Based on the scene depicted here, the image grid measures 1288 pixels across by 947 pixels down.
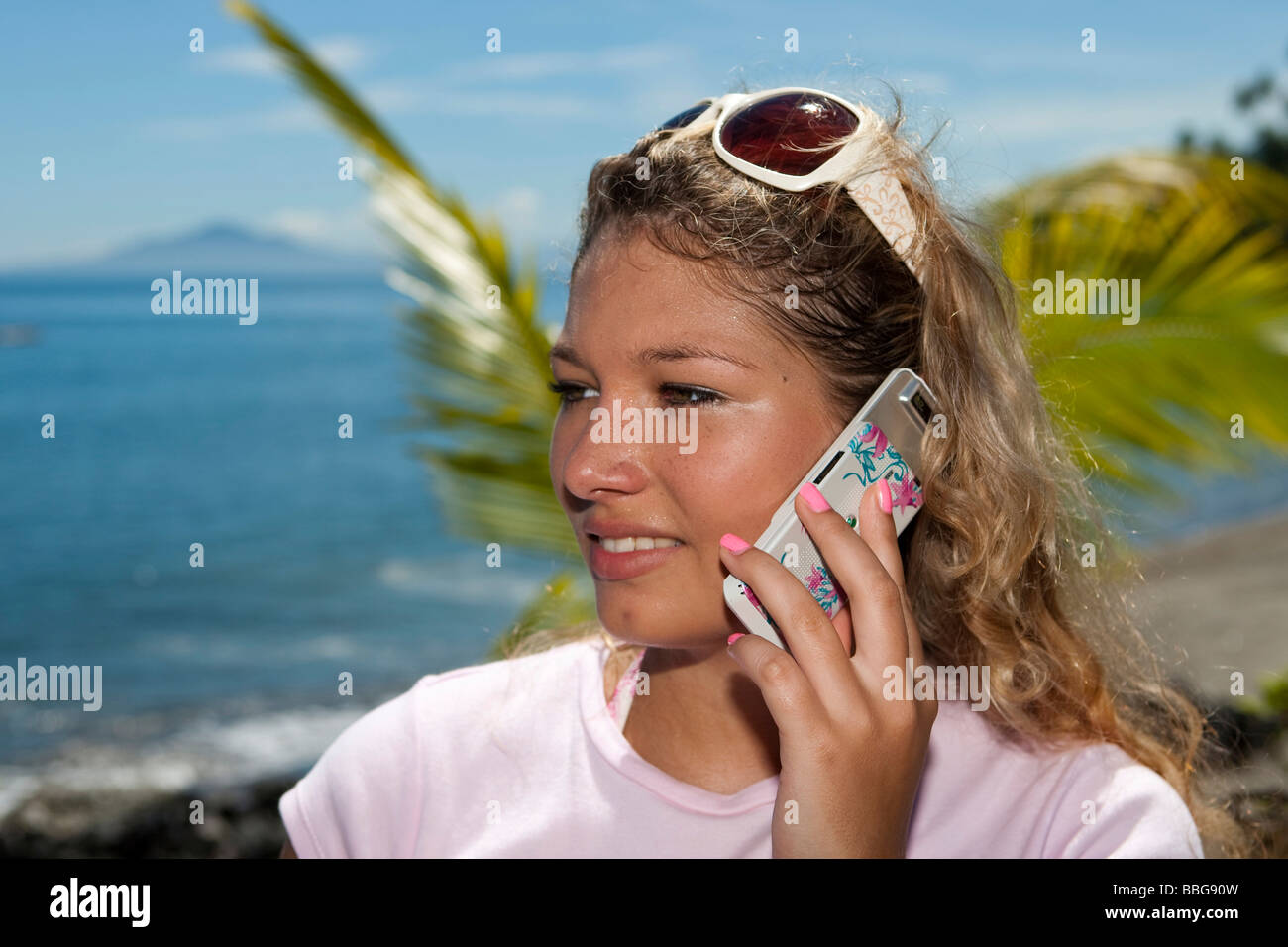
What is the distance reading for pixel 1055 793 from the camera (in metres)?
2.05

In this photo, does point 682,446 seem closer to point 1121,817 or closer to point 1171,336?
point 1121,817

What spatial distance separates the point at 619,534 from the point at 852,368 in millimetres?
529

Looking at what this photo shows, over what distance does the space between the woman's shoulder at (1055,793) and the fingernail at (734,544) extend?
0.61 metres

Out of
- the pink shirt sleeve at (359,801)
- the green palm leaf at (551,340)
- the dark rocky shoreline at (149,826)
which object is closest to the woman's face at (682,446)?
the pink shirt sleeve at (359,801)

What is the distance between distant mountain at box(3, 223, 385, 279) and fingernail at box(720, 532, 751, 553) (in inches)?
2409

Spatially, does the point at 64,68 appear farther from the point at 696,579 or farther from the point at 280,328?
the point at 696,579

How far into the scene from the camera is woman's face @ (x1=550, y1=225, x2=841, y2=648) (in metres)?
1.90

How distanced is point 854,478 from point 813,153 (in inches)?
24.2

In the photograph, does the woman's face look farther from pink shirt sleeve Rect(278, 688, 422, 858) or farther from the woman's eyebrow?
pink shirt sleeve Rect(278, 688, 422, 858)

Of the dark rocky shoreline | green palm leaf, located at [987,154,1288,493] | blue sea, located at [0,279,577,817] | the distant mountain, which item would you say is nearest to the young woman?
blue sea, located at [0,279,577,817]

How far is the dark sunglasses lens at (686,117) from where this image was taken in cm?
A: 226

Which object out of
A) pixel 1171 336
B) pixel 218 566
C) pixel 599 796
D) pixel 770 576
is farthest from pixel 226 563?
pixel 770 576

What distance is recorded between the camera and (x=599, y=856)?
203 cm
